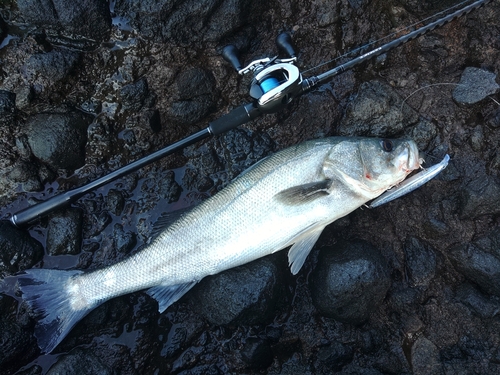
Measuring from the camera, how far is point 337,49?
452 cm

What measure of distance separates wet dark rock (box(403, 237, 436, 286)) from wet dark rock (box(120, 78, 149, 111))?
3.46m

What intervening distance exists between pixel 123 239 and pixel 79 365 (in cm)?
132

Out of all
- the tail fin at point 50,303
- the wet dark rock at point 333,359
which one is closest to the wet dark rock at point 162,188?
the tail fin at point 50,303

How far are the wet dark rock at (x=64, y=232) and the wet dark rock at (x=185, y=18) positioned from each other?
2.22m

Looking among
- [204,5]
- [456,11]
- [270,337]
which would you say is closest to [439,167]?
[456,11]

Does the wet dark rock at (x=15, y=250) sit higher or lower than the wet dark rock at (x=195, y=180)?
higher

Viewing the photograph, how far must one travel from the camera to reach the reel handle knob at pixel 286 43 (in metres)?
4.08

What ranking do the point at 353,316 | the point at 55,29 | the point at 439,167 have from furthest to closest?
the point at 55,29, the point at 353,316, the point at 439,167

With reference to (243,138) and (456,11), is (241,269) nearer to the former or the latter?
(243,138)

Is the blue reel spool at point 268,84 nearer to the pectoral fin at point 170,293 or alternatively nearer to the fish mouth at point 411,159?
the fish mouth at point 411,159

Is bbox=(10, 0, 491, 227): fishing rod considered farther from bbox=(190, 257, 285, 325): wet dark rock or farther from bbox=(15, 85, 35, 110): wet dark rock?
bbox=(190, 257, 285, 325): wet dark rock

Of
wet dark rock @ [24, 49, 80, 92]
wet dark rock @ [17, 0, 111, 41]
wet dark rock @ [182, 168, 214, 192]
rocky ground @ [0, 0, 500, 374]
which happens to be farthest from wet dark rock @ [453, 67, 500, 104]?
wet dark rock @ [24, 49, 80, 92]

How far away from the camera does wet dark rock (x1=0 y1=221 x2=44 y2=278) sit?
3875mm

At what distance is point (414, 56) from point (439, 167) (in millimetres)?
1544
